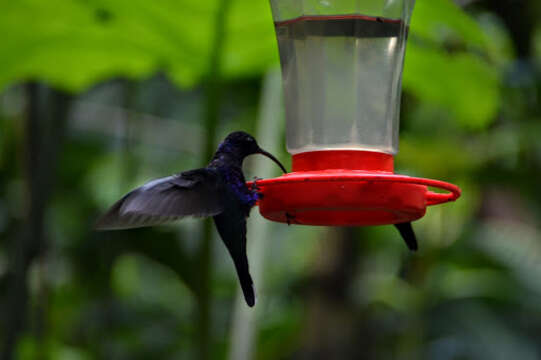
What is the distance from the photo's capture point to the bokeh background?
2.85m

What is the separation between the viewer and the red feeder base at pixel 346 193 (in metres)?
1.43

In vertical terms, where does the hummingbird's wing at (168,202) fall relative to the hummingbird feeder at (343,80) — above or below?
below

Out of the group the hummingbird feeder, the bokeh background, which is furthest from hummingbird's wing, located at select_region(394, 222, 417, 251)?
the bokeh background

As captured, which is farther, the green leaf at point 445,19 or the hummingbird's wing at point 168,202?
the green leaf at point 445,19

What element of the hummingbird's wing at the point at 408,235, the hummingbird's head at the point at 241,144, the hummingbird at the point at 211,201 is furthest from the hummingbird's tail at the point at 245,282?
the hummingbird's wing at the point at 408,235

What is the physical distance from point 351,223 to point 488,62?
182cm

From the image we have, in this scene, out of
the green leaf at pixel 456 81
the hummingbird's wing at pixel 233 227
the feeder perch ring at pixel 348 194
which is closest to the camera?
the feeder perch ring at pixel 348 194

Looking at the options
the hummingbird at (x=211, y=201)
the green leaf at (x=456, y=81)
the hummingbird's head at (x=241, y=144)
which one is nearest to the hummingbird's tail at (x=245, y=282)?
the hummingbird at (x=211, y=201)

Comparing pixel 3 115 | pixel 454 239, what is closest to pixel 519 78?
pixel 454 239

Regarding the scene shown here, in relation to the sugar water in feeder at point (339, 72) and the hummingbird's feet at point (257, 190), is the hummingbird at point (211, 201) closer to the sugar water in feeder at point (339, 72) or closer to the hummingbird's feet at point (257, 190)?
the hummingbird's feet at point (257, 190)

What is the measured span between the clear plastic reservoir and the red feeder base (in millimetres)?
204

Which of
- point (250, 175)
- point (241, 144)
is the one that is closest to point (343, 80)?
point (241, 144)

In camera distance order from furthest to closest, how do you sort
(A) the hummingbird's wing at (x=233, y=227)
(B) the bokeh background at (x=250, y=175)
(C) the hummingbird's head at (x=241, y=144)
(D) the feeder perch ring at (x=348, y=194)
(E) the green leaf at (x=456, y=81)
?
(E) the green leaf at (x=456, y=81)
(B) the bokeh background at (x=250, y=175)
(C) the hummingbird's head at (x=241, y=144)
(A) the hummingbird's wing at (x=233, y=227)
(D) the feeder perch ring at (x=348, y=194)

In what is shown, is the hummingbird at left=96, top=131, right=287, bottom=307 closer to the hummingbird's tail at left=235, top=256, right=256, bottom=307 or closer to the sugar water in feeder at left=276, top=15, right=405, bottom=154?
the hummingbird's tail at left=235, top=256, right=256, bottom=307
